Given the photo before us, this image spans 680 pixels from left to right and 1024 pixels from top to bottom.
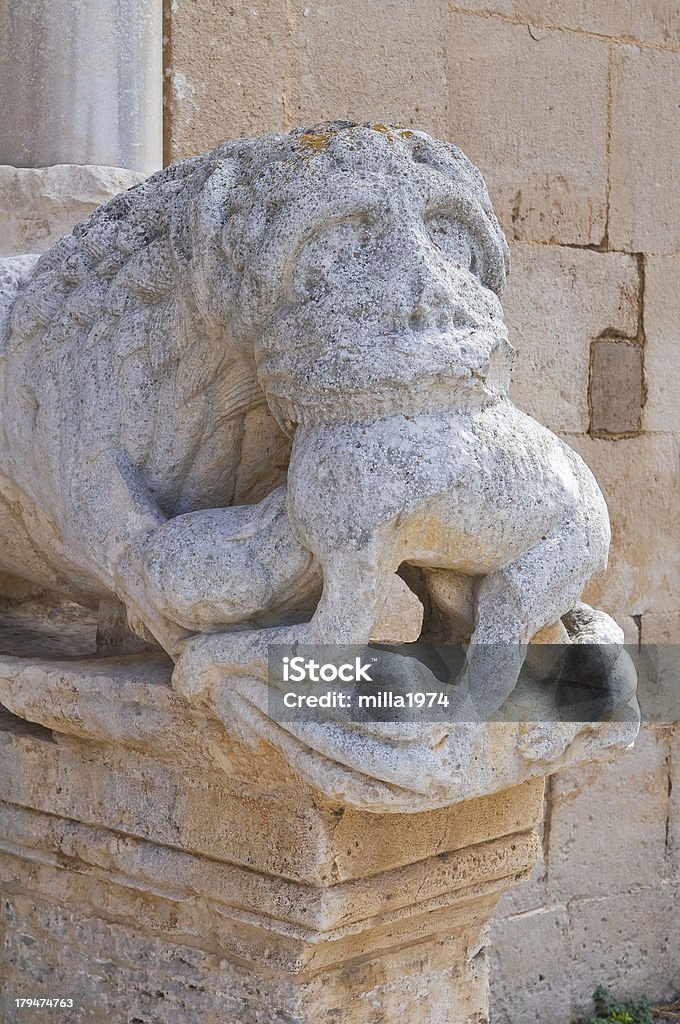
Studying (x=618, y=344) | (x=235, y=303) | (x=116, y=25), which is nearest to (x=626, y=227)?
(x=618, y=344)

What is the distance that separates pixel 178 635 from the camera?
1.82 meters

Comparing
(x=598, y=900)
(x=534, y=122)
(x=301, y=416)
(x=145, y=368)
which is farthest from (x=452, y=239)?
(x=598, y=900)

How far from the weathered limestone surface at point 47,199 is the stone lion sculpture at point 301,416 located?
49cm

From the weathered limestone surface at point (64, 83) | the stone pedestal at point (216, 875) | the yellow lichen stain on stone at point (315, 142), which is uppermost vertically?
the weathered limestone surface at point (64, 83)

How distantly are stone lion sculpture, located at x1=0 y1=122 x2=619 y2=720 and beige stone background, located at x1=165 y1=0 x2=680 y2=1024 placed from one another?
1571 mm

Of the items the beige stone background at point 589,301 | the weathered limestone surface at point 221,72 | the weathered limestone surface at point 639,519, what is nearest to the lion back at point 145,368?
the weathered limestone surface at point 221,72

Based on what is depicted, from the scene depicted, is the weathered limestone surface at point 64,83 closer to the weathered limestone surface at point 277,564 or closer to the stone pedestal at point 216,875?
the weathered limestone surface at point 277,564

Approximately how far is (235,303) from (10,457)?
0.54 meters

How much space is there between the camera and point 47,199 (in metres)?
2.52

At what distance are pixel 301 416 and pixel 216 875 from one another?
0.71 m

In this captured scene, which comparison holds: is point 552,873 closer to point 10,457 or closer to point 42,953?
point 42,953

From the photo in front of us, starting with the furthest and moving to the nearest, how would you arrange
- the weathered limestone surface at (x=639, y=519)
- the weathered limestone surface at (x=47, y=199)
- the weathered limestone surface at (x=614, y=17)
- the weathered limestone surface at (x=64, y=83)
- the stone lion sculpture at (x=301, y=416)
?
1. the weathered limestone surface at (x=639, y=519)
2. the weathered limestone surface at (x=614, y=17)
3. the weathered limestone surface at (x=64, y=83)
4. the weathered limestone surface at (x=47, y=199)
5. the stone lion sculpture at (x=301, y=416)

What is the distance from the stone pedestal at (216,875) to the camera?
1.83m

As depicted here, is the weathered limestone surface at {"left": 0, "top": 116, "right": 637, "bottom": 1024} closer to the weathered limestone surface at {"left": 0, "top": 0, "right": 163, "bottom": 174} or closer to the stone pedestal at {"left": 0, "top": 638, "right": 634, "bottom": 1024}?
the stone pedestal at {"left": 0, "top": 638, "right": 634, "bottom": 1024}
